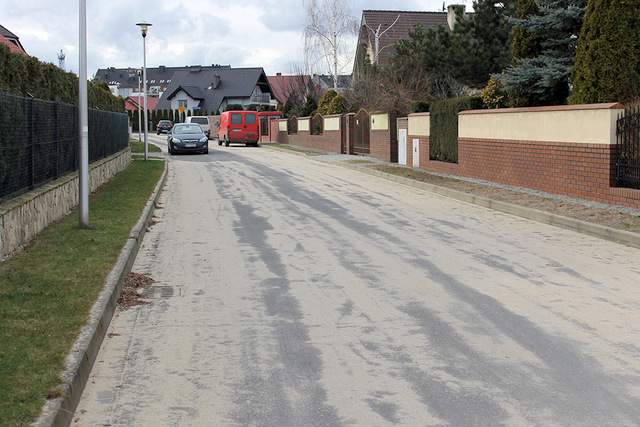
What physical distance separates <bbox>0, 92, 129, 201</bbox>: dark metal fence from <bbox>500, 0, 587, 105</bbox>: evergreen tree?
416 inches

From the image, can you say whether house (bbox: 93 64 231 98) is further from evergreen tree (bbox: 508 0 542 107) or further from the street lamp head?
evergreen tree (bbox: 508 0 542 107)

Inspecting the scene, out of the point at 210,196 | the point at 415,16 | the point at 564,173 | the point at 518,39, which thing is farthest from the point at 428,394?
the point at 415,16

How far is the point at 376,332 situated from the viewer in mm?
6031

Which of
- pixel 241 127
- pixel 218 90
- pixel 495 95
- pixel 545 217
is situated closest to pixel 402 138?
pixel 495 95

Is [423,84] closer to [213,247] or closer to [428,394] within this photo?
[213,247]

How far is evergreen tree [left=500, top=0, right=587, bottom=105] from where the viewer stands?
57.4 feet

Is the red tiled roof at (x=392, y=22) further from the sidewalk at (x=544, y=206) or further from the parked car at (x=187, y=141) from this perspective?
the sidewalk at (x=544, y=206)

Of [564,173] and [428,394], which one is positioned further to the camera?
[564,173]

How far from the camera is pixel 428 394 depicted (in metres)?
4.65

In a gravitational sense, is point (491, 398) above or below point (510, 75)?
below

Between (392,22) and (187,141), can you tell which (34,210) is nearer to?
(187,141)

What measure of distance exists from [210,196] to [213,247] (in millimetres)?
7182

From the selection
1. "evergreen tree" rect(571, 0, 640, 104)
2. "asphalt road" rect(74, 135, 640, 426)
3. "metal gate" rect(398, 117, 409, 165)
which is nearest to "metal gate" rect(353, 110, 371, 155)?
"metal gate" rect(398, 117, 409, 165)

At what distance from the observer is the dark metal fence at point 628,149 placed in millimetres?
13172
